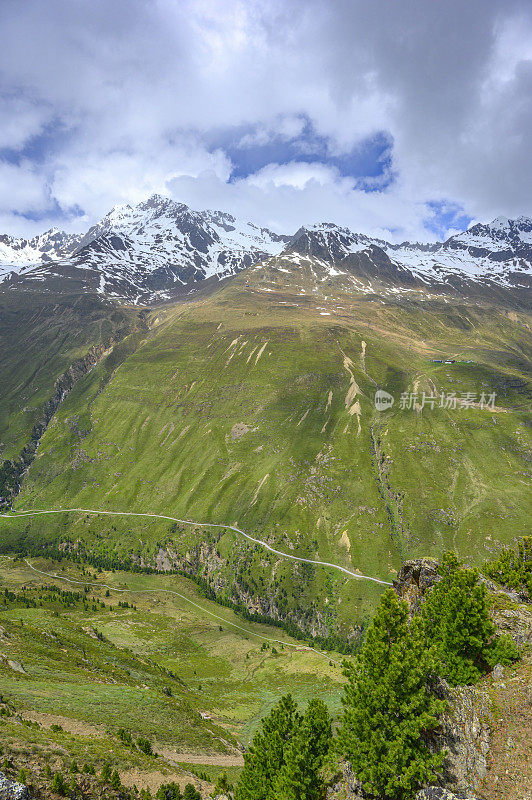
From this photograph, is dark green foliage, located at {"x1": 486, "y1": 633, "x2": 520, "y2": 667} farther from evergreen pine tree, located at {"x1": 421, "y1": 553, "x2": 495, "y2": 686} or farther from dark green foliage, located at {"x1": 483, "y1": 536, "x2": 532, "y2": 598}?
dark green foliage, located at {"x1": 483, "y1": 536, "x2": 532, "y2": 598}

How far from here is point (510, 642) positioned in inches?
1410

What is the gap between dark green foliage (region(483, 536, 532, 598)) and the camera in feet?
194

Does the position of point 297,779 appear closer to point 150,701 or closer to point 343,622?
point 150,701

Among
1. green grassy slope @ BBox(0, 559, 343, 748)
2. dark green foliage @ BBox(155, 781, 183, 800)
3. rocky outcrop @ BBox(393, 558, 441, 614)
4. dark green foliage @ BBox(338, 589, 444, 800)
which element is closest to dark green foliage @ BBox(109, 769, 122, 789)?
dark green foliage @ BBox(155, 781, 183, 800)

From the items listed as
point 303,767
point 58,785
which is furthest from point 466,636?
point 58,785

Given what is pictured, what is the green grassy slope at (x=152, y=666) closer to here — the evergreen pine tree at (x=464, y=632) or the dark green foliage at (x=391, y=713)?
the dark green foliage at (x=391, y=713)

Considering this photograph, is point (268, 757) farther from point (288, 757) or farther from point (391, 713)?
point (391, 713)

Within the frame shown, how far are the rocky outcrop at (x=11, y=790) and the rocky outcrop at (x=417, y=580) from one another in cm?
4813

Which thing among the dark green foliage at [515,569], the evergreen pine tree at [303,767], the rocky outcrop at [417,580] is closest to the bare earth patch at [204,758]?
the evergreen pine tree at [303,767]

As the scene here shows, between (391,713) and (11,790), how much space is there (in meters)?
26.1

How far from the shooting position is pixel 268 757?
32.2 m

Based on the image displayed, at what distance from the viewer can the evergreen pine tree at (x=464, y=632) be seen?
36.4 meters

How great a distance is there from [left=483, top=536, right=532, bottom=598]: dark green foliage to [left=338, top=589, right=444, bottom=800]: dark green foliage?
4361 centimetres

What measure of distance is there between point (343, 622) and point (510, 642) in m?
158
